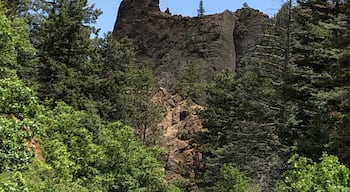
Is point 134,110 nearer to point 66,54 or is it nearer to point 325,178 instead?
point 66,54

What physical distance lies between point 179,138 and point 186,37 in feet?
125

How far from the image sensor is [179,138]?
4278 centimetres

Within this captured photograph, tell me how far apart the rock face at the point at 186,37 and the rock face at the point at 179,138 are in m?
21.6

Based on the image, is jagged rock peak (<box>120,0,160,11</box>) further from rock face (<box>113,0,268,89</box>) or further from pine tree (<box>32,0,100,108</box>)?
pine tree (<box>32,0,100,108</box>)

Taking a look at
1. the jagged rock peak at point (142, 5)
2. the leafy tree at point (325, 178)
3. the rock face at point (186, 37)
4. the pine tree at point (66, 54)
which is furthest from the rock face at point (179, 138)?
the jagged rock peak at point (142, 5)

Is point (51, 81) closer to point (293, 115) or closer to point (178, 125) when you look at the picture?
point (293, 115)

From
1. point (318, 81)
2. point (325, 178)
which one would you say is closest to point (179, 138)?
point (318, 81)

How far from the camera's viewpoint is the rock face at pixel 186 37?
75.2m

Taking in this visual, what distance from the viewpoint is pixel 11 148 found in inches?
314

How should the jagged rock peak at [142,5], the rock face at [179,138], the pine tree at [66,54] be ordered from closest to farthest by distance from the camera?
the pine tree at [66,54]
the rock face at [179,138]
the jagged rock peak at [142,5]

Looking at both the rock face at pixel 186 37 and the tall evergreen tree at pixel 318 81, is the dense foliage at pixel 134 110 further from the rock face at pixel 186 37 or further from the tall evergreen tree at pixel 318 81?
the rock face at pixel 186 37

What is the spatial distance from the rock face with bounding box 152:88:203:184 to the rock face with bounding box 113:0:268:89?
21.6 metres

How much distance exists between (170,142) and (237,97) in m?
12.4

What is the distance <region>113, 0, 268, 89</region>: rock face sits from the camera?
75.2 metres
